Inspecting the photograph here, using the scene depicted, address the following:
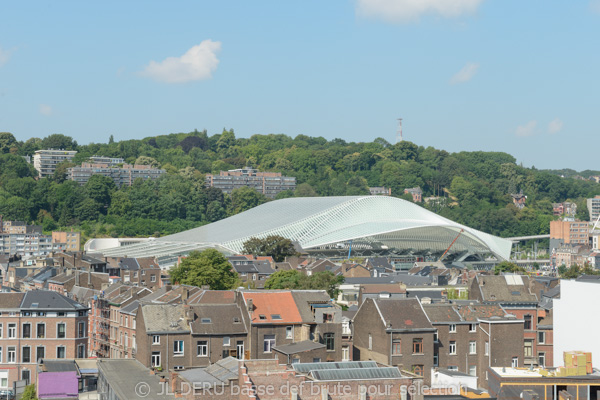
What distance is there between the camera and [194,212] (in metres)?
176

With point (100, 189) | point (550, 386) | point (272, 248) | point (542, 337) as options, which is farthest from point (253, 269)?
point (100, 189)

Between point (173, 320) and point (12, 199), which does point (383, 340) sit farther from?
point (12, 199)

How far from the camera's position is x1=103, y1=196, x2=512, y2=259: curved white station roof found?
114625 millimetres

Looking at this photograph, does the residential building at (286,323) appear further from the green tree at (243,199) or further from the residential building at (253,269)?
the green tree at (243,199)

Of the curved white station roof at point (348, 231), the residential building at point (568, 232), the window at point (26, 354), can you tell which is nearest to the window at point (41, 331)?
the window at point (26, 354)

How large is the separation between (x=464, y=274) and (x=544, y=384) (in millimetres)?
50469

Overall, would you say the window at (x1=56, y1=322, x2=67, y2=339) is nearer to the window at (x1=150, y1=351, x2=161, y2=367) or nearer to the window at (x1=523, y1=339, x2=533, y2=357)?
the window at (x1=150, y1=351, x2=161, y2=367)

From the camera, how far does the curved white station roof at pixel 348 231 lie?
114625mm

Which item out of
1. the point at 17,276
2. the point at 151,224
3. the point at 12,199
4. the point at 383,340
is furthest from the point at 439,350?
the point at 12,199

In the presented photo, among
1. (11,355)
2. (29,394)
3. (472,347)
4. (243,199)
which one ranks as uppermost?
(243,199)

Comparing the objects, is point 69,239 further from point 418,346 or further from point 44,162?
point 418,346

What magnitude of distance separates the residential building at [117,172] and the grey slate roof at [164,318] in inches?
5540

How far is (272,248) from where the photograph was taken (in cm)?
10000

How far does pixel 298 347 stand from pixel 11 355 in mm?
13857
